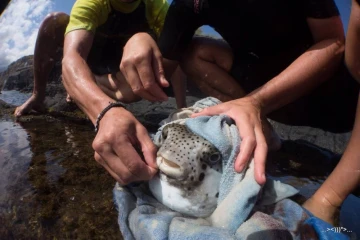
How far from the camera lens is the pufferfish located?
156 centimetres

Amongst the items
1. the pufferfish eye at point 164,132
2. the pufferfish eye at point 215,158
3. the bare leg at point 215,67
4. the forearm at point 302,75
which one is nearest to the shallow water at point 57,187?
the pufferfish eye at point 164,132

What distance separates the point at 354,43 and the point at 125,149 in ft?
5.40

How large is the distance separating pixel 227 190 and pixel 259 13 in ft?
6.11

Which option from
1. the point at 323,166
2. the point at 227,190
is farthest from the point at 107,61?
the point at 227,190

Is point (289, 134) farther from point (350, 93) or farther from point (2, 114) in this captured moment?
point (2, 114)

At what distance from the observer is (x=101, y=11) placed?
12.9ft

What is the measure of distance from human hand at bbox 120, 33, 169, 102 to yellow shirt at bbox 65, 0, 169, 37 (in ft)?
4.28

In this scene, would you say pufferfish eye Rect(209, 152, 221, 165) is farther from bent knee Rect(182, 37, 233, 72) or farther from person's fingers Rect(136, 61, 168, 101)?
bent knee Rect(182, 37, 233, 72)

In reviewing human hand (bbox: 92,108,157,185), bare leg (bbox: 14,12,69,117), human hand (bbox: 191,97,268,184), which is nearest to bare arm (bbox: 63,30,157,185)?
human hand (bbox: 92,108,157,185)

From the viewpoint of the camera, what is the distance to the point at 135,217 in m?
1.56

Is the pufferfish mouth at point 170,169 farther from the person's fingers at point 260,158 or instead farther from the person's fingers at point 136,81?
the person's fingers at point 136,81

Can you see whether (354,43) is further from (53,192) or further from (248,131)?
(53,192)

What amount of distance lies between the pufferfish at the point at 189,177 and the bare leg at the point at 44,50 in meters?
3.53

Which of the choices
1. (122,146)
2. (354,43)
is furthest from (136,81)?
(354,43)
